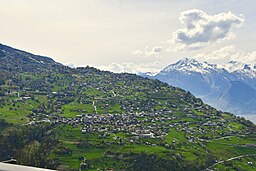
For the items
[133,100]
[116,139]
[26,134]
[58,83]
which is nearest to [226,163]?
[116,139]

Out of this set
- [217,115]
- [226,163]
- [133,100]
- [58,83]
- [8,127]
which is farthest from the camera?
[58,83]

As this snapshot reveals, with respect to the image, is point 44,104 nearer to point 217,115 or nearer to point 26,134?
point 26,134

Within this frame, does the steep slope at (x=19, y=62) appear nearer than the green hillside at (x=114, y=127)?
No

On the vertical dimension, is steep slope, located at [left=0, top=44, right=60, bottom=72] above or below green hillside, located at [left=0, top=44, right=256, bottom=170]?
above

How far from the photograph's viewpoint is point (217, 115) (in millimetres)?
70125

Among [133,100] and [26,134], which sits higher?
[133,100]

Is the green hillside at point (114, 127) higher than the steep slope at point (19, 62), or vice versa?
the steep slope at point (19, 62)

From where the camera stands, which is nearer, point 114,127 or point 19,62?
point 114,127

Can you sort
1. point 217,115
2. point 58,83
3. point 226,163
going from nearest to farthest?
point 226,163 → point 217,115 → point 58,83

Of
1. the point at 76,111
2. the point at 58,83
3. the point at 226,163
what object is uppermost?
the point at 58,83

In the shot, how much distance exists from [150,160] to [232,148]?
50.5ft

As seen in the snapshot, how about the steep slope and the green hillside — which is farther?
the steep slope

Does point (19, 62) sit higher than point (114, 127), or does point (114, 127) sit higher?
Answer: point (19, 62)

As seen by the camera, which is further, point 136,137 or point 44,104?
point 44,104
